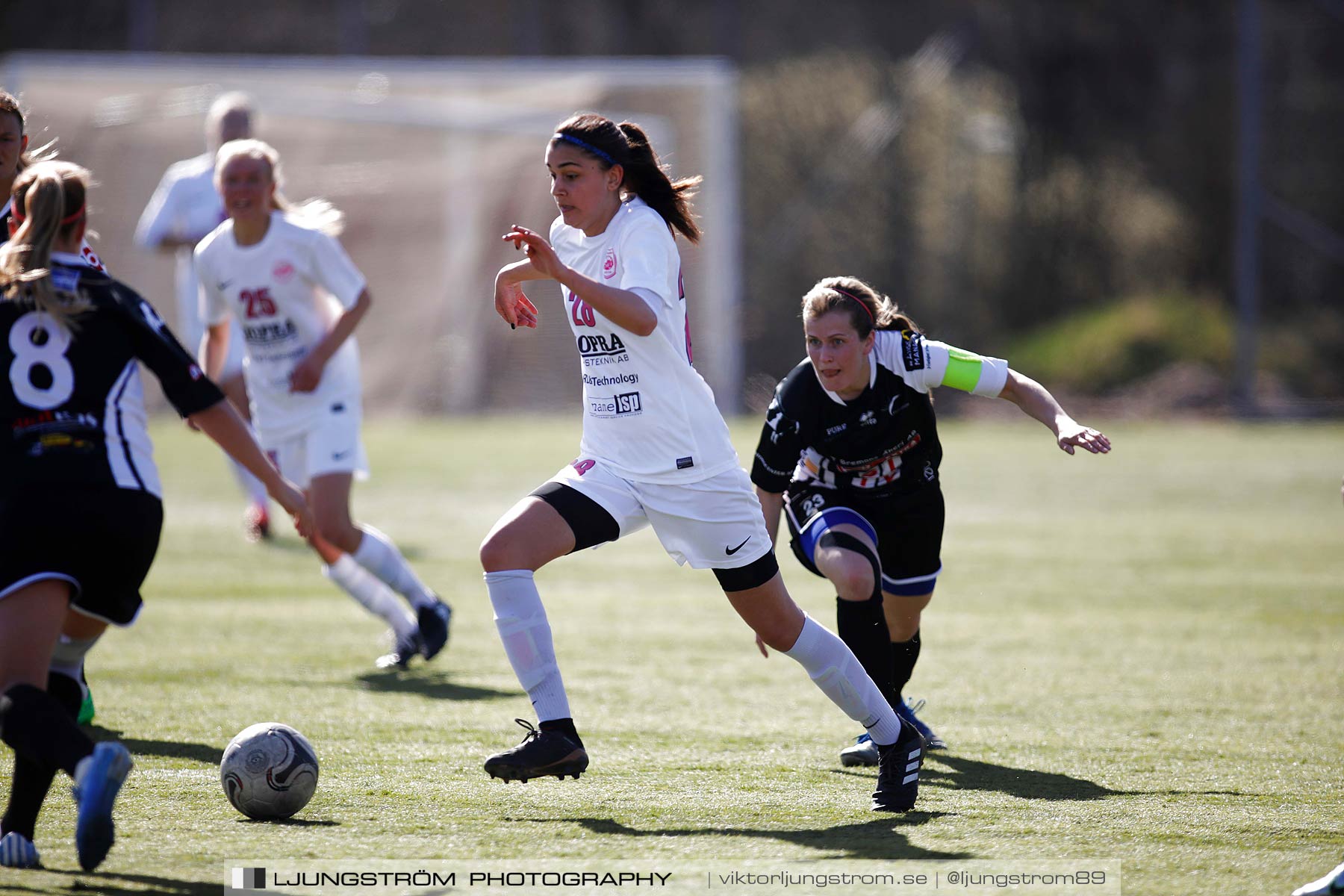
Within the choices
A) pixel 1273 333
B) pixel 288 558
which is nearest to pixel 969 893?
pixel 288 558

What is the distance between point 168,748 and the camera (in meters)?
4.65

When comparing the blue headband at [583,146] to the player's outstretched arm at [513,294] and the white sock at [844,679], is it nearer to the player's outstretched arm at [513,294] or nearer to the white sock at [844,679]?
the player's outstretched arm at [513,294]

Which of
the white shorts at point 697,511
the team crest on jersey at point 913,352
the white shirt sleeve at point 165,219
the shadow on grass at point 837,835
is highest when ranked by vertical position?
the white shirt sleeve at point 165,219

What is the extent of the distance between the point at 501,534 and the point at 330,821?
862mm

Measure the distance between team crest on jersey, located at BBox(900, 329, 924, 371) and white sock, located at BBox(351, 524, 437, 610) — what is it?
2630 millimetres

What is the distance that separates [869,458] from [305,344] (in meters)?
2.83

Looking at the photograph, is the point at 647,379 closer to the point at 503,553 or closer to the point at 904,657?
the point at 503,553

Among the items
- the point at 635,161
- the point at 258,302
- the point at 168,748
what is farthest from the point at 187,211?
the point at 635,161

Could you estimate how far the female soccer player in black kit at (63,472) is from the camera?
3289 mm

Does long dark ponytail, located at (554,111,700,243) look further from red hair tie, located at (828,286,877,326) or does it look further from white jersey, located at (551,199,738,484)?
red hair tie, located at (828,286,877,326)

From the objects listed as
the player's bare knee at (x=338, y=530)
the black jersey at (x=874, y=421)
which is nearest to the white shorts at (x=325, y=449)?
the player's bare knee at (x=338, y=530)

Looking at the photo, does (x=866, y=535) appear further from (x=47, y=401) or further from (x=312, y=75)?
(x=312, y=75)

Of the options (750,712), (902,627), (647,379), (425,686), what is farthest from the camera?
(425,686)

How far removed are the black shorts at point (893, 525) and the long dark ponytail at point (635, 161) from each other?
3.43ft
